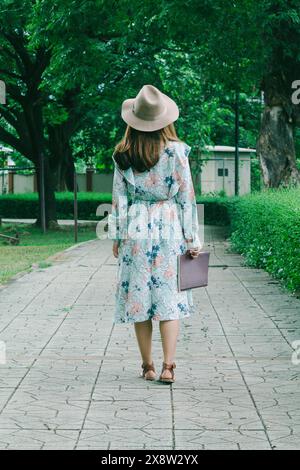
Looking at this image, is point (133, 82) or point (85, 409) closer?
point (85, 409)

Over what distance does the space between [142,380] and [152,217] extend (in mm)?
1120

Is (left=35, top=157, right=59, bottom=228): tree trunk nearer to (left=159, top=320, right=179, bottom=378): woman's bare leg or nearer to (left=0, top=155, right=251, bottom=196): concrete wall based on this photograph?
(left=0, top=155, right=251, bottom=196): concrete wall

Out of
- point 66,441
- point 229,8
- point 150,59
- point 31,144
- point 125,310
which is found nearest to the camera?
point 66,441

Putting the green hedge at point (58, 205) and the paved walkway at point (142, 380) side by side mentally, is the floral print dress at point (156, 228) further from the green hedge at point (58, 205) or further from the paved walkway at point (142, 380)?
the green hedge at point (58, 205)

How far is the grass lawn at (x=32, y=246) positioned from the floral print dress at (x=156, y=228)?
7.06 m

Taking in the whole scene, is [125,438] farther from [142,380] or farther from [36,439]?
[142,380]

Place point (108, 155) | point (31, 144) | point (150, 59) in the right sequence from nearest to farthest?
point (150, 59) → point (31, 144) → point (108, 155)

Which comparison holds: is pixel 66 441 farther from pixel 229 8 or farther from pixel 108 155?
pixel 108 155

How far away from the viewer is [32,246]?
80.4 feet

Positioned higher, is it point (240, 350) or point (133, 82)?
point (133, 82)

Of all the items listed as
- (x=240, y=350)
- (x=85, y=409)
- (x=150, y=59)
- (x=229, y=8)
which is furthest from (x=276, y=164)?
(x=85, y=409)

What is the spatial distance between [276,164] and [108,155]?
2029 cm

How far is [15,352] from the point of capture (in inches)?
338

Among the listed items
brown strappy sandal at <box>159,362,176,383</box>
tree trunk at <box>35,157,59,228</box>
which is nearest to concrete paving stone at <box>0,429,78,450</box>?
brown strappy sandal at <box>159,362,176,383</box>
